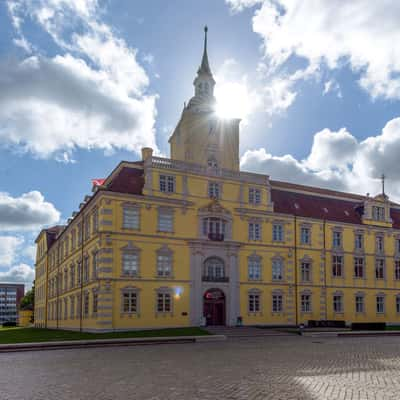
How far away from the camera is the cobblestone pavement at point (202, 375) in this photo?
12.3 meters

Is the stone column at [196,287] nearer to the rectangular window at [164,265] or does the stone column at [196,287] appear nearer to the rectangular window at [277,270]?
the rectangular window at [164,265]

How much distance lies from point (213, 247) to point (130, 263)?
7.98 meters

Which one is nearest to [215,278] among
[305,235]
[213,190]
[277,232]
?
[213,190]

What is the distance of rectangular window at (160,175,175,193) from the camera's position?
44000 millimetres

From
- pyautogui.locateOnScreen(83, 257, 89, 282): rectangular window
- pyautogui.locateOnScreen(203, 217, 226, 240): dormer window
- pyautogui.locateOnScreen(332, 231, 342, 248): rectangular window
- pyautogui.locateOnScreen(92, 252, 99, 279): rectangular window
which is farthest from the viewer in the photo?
pyautogui.locateOnScreen(332, 231, 342, 248): rectangular window

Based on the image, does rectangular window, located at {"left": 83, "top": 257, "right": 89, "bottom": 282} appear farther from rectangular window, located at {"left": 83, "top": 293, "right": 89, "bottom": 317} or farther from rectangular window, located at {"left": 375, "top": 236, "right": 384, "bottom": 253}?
rectangular window, located at {"left": 375, "top": 236, "right": 384, "bottom": 253}

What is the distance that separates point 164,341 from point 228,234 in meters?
Answer: 17.6

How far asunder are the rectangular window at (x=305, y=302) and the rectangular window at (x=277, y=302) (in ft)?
9.07

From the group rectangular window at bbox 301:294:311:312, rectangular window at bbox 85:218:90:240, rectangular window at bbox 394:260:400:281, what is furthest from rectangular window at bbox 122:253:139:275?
rectangular window at bbox 394:260:400:281

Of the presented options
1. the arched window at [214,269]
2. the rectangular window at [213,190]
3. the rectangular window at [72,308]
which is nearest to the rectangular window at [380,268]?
the arched window at [214,269]

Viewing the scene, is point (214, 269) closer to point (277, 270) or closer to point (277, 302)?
point (277, 270)

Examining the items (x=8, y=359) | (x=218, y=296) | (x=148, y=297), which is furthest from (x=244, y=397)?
(x=218, y=296)

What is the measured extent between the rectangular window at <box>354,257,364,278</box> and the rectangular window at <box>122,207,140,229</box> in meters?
25.3

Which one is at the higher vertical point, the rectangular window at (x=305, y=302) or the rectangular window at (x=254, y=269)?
the rectangular window at (x=254, y=269)
